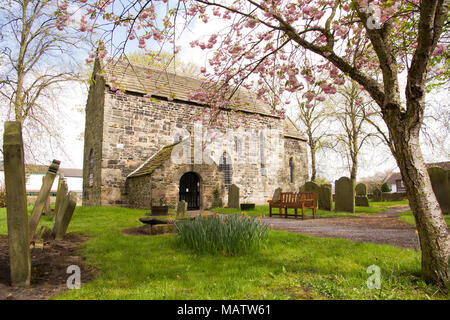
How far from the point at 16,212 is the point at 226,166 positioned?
1513cm

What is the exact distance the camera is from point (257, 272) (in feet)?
11.7

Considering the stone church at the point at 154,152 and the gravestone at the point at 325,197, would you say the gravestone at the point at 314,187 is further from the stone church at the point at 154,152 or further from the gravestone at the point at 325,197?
the stone church at the point at 154,152

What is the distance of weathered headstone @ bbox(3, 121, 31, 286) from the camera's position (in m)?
3.00

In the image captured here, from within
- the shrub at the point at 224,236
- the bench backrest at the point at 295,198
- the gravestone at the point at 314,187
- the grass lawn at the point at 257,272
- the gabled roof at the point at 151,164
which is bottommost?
the grass lawn at the point at 257,272

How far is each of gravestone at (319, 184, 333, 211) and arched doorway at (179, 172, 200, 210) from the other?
669cm

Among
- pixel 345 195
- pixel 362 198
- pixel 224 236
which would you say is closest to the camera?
pixel 224 236

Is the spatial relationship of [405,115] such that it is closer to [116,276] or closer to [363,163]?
[116,276]

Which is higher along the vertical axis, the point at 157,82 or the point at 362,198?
the point at 157,82

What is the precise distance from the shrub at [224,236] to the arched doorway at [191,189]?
9151 mm

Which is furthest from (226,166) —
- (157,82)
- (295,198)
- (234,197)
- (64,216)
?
(64,216)

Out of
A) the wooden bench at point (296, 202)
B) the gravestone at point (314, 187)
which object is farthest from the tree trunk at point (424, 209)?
the gravestone at point (314, 187)

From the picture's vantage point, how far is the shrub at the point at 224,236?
4.57m

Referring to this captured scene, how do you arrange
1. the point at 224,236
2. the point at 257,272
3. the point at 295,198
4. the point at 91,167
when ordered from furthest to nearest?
the point at 91,167
the point at 295,198
the point at 224,236
the point at 257,272

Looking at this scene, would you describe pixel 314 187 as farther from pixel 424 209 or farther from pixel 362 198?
pixel 424 209
